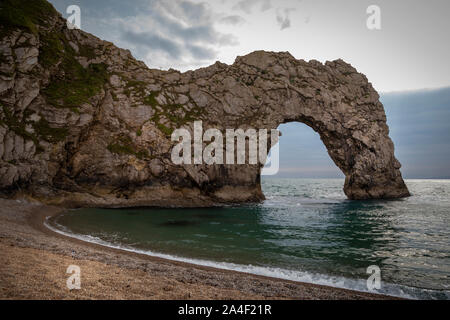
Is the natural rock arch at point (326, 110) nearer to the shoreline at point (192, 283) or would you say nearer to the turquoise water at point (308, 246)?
the turquoise water at point (308, 246)

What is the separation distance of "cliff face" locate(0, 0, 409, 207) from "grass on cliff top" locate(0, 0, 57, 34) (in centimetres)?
17

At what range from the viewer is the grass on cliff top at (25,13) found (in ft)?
101

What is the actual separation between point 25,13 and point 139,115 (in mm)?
21518

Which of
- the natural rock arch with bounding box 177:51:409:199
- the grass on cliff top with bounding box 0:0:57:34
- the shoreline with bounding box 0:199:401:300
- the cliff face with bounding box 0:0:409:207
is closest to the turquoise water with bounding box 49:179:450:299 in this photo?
the shoreline with bounding box 0:199:401:300

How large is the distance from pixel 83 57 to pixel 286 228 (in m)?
43.4

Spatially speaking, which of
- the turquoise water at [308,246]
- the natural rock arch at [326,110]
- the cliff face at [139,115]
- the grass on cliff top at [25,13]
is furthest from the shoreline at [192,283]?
the natural rock arch at [326,110]

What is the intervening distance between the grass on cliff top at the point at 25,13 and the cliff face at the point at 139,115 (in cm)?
17

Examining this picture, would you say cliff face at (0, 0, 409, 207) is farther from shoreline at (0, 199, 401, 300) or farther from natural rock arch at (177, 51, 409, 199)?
shoreline at (0, 199, 401, 300)

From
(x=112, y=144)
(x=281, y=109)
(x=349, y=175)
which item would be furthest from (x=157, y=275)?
(x=349, y=175)

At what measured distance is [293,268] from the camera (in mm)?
11516

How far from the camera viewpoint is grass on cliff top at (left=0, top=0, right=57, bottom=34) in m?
30.8

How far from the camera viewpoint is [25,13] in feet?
115

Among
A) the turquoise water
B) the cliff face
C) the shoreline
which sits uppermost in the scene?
the cliff face

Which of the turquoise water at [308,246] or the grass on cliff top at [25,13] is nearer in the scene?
the turquoise water at [308,246]
